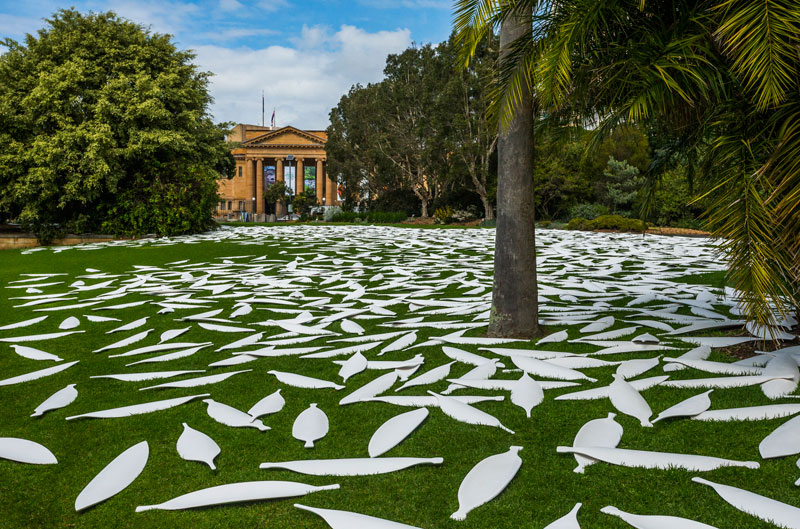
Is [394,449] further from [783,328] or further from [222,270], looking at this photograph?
[222,270]

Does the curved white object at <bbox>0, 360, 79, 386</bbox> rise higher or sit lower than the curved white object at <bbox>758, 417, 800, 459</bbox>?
lower

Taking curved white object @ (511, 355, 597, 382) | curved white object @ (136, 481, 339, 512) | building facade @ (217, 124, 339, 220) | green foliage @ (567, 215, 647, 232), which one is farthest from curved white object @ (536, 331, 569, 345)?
building facade @ (217, 124, 339, 220)

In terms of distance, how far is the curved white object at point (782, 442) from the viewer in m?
2.50

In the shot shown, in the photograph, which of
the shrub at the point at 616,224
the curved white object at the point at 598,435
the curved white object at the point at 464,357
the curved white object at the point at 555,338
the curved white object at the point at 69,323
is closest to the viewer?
the curved white object at the point at 598,435

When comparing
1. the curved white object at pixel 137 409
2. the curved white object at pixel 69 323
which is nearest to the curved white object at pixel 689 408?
the curved white object at pixel 137 409

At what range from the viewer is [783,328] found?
15.9 ft

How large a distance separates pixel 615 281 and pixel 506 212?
4463 mm

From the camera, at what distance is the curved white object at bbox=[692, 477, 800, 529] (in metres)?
1.99

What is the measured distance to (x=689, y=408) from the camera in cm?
308

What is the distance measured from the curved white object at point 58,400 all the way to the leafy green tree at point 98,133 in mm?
16885

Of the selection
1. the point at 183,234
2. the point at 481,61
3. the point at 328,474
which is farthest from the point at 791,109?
the point at 481,61

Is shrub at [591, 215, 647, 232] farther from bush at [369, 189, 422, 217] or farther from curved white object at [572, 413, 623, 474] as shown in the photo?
bush at [369, 189, 422, 217]

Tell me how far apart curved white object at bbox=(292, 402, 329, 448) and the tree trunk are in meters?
2.23

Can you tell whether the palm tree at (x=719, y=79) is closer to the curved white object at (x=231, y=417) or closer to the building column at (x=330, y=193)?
the curved white object at (x=231, y=417)
